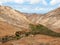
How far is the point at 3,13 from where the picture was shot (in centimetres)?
11138

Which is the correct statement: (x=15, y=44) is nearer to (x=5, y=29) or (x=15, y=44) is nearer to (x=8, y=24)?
(x=5, y=29)

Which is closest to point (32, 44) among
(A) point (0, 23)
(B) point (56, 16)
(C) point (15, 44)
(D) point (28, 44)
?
(D) point (28, 44)

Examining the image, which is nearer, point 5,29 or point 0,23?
point 5,29

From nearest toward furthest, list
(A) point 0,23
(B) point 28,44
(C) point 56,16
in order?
1. (B) point 28,44
2. (A) point 0,23
3. (C) point 56,16

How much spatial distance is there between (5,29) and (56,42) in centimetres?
3738

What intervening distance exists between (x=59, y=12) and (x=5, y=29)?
112431 millimetres

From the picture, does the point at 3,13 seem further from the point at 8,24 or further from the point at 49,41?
the point at 49,41

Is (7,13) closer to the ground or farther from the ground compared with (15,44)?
farther from the ground

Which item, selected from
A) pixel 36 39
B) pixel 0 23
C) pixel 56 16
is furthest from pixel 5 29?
pixel 56 16

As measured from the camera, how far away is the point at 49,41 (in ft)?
180

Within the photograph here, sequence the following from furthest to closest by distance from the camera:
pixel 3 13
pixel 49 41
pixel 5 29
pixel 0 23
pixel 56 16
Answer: pixel 56 16 → pixel 3 13 → pixel 0 23 → pixel 5 29 → pixel 49 41

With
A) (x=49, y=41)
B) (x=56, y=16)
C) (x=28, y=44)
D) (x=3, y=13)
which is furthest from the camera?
(x=56, y=16)

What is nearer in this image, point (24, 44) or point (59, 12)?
point (24, 44)

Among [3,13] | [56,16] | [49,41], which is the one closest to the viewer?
[49,41]
